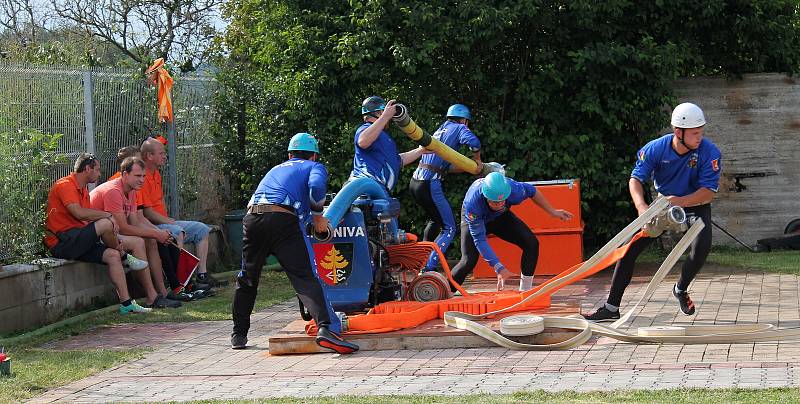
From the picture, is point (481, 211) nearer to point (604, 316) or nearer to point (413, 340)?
point (604, 316)

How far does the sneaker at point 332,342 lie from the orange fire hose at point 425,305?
28 cm

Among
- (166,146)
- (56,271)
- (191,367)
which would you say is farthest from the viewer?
(166,146)

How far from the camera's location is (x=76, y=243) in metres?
11.7

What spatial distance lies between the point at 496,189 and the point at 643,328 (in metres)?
2.26

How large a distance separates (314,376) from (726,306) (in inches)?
164

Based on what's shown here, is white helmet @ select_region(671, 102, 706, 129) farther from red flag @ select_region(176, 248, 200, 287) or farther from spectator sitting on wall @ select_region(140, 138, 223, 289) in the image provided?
spectator sitting on wall @ select_region(140, 138, 223, 289)

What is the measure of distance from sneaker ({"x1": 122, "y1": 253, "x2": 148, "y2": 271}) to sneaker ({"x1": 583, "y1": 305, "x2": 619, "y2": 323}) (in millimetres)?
4851

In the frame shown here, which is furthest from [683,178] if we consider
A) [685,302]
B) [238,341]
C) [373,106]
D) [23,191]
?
[23,191]

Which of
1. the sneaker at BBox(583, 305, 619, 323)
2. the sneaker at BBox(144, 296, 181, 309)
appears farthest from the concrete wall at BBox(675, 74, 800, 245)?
the sneaker at BBox(144, 296, 181, 309)

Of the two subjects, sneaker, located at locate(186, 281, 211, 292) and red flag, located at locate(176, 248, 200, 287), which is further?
sneaker, located at locate(186, 281, 211, 292)

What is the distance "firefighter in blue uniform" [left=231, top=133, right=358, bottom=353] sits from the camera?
29.7 ft

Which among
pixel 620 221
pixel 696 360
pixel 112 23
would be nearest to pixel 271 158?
pixel 620 221

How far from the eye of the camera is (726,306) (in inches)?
410

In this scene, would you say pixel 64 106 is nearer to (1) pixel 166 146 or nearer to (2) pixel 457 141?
(1) pixel 166 146
